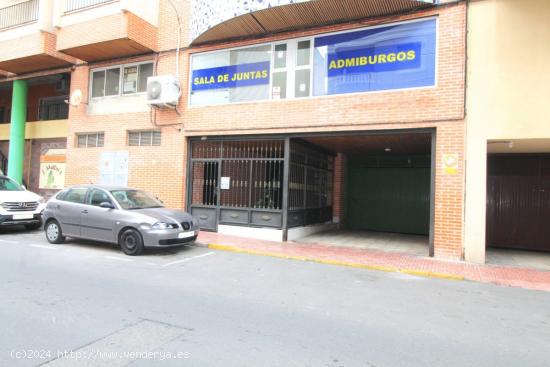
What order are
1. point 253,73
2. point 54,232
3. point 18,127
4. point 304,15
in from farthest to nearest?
point 18,127 → point 253,73 → point 304,15 → point 54,232

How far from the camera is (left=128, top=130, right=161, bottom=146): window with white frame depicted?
12.7m

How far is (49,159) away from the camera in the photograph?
52.9 ft

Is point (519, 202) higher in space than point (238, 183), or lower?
lower

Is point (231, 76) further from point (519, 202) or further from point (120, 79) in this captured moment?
point (519, 202)

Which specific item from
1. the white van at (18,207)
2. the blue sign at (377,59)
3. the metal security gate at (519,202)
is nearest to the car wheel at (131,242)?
the white van at (18,207)

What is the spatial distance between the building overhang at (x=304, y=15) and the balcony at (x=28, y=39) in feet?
21.1

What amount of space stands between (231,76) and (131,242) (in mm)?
5909

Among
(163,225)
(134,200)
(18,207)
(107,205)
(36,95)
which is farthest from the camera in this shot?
(36,95)

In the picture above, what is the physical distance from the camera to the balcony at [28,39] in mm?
13516

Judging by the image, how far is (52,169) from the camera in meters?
15.9

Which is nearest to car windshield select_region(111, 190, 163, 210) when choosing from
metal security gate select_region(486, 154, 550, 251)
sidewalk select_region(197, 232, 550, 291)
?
sidewalk select_region(197, 232, 550, 291)

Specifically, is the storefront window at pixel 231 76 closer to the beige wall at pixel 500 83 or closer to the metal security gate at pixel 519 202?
the beige wall at pixel 500 83

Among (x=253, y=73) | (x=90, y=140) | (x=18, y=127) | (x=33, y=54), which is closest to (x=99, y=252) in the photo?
(x=253, y=73)

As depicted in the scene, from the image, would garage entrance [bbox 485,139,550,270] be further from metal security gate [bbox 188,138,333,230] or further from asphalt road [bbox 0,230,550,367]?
metal security gate [bbox 188,138,333,230]
